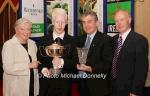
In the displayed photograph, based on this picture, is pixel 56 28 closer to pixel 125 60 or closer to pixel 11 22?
pixel 125 60

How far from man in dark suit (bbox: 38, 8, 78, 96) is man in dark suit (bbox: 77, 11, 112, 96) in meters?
0.13

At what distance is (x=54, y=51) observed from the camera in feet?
10.5

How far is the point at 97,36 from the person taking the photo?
337 cm

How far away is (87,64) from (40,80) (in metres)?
0.56

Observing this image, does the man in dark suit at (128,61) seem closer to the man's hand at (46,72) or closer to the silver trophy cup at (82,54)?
the silver trophy cup at (82,54)

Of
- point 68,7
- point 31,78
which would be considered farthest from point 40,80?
point 68,7

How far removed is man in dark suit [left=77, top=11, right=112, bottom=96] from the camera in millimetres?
3312

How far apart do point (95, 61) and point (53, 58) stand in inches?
17.8

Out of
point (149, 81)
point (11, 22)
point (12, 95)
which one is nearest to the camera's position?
point (12, 95)

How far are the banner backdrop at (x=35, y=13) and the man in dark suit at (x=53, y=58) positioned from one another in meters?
0.95

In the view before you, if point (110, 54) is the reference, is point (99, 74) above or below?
below

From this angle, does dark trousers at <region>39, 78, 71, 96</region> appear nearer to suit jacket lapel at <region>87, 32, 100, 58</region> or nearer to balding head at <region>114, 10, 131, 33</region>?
suit jacket lapel at <region>87, 32, 100, 58</region>

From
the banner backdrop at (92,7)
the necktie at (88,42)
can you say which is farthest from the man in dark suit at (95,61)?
the banner backdrop at (92,7)

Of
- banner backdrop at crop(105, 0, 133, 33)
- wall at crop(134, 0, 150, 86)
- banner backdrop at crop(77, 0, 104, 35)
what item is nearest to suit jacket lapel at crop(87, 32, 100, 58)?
banner backdrop at crop(105, 0, 133, 33)
